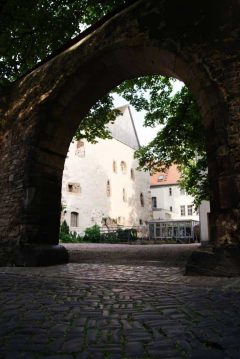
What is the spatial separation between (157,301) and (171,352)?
1.01m

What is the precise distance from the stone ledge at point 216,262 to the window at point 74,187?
1844cm

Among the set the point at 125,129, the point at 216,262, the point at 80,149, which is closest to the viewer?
the point at 216,262

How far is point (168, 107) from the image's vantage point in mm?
10469

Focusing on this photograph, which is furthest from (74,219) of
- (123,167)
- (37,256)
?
(37,256)

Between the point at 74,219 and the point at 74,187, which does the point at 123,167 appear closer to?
the point at 74,187

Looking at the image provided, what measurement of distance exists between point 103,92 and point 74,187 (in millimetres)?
16319

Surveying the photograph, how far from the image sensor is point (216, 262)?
3590 millimetres

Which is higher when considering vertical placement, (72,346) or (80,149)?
(80,149)

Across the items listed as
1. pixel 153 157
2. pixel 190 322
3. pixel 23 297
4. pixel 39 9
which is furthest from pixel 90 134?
pixel 190 322

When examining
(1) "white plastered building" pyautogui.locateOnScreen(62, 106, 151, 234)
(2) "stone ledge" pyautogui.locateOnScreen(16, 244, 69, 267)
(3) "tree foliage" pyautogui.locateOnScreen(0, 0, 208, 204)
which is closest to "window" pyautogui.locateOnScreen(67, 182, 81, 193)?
(1) "white plastered building" pyautogui.locateOnScreen(62, 106, 151, 234)

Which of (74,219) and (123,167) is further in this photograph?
(123,167)

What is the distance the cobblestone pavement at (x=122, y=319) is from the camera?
60.4 inches

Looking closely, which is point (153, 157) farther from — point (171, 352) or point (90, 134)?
point (171, 352)

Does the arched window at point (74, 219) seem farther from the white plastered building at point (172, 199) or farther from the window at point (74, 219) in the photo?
the white plastered building at point (172, 199)
